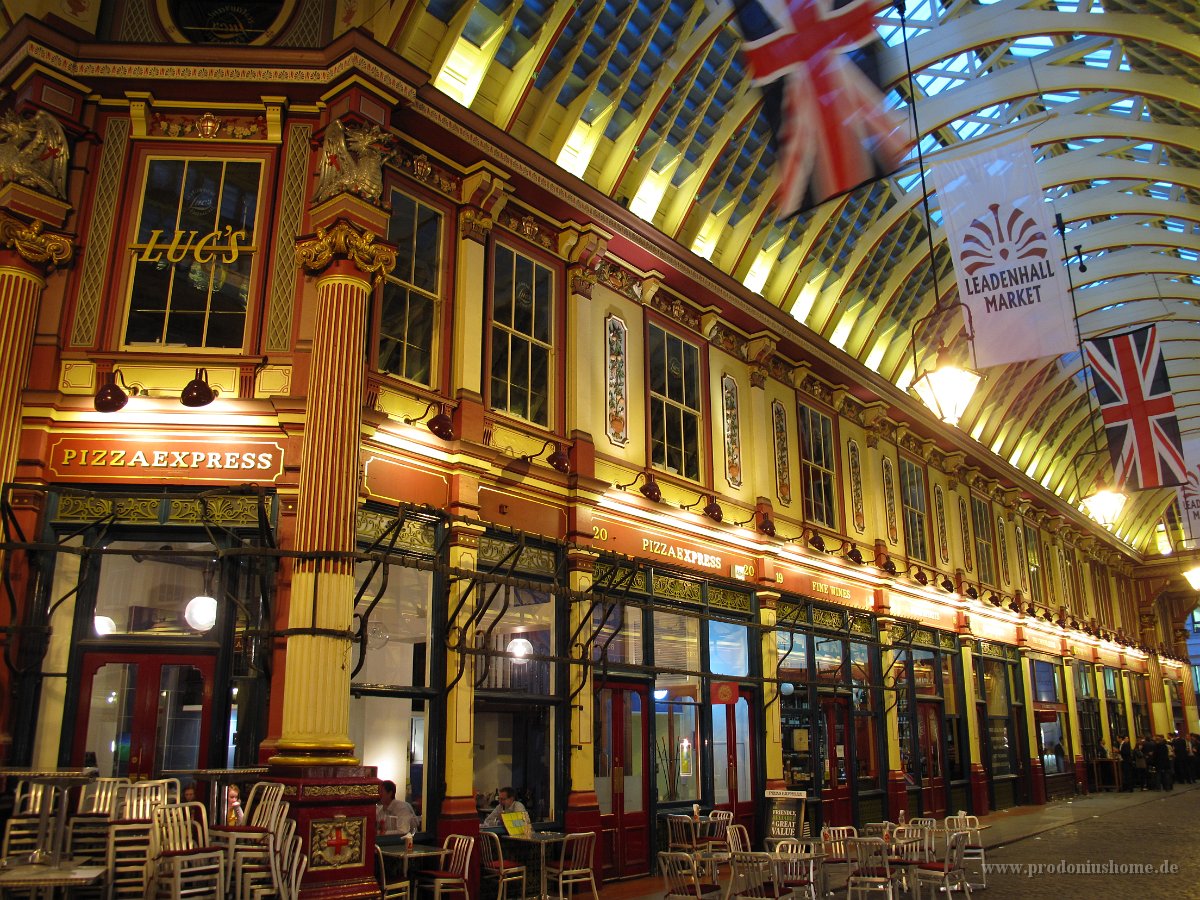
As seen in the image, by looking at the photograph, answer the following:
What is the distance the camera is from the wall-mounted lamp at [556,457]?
1328cm

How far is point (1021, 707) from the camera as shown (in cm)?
2822

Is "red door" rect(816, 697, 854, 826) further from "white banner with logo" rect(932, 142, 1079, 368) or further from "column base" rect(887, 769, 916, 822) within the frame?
"white banner with logo" rect(932, 142, 1079, 368)

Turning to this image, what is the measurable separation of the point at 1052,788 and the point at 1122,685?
11935 millimetres

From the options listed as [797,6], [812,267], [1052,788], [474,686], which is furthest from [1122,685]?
[797,6]

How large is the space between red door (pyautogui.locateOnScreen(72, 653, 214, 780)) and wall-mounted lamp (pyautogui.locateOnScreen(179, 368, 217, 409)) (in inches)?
101

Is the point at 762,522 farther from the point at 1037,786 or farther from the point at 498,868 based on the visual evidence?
the point at 1037,786

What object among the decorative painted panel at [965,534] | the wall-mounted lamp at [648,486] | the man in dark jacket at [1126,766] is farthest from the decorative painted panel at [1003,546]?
the wall-mounted lamp at [648,486]

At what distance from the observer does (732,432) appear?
1761 cm

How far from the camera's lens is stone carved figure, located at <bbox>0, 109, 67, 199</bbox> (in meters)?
10.4

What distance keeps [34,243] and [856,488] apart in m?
16.1

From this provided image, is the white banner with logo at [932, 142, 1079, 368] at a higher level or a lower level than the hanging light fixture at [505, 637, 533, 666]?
higher

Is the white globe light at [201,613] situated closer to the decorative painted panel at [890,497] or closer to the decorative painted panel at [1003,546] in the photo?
the decorative painted panel at [890,497]

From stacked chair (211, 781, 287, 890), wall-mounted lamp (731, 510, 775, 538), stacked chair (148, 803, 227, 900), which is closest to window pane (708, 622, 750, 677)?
wall-mounted lamp (731, 510, 775, 538)

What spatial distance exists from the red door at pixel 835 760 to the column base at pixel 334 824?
1082cm
